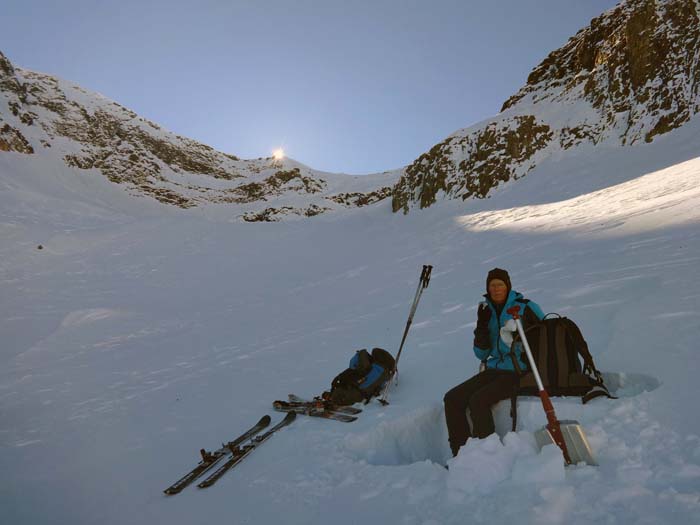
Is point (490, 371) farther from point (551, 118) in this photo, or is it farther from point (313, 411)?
point (551, 118)

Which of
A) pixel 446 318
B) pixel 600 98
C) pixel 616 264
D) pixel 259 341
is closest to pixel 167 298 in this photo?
pixel 259 341

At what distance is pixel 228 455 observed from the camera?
4383 mm

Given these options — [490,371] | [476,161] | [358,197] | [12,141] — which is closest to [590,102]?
[476,161]

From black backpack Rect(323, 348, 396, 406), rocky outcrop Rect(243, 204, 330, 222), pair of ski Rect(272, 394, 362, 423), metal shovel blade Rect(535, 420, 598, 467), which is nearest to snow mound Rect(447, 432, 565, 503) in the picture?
metal shovel blade Rect(535, 420, 598, 467)

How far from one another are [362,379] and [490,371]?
2.06 meters

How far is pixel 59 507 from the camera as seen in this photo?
12.9ft

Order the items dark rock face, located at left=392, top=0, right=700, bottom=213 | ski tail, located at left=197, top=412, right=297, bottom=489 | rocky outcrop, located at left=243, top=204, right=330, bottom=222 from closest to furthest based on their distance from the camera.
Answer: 1. ski tail, located at left=197, top=412, right=297, bottom=489
2. dark rock face, located at left=392, top=0, right=700, bottom=213
3. rocky outcrop, located at left=243, top=204, right=330, bottom=222

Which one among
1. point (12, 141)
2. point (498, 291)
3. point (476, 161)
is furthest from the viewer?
point (12, 141)

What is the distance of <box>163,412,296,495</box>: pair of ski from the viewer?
3838 mm

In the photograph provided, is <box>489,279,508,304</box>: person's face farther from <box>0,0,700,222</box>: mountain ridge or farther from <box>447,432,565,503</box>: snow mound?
<box>0,0,700,222</box>: mountain ridge

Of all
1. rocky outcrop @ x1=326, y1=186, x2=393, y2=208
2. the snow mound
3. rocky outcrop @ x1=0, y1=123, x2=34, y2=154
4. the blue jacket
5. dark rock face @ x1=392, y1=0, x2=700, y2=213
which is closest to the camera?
the snow mound

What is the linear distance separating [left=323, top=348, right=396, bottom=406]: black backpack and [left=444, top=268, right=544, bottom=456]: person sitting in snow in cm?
166

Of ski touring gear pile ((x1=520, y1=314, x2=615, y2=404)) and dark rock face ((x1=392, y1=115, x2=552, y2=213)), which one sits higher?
dark rock face ((x1=392, y1=115, x2=552, y2=213))

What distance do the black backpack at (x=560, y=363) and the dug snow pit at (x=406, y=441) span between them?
40.8 inches
